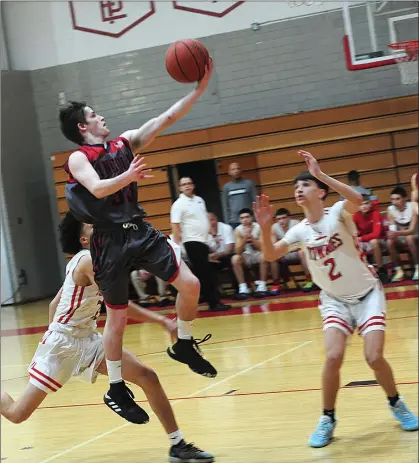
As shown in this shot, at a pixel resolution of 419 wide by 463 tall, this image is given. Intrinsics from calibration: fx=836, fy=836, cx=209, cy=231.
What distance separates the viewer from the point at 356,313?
3811 mm

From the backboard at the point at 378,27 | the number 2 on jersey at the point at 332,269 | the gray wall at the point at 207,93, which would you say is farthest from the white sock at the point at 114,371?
the backboard at the point at 378,27

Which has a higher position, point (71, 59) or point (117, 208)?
point (71, 59)

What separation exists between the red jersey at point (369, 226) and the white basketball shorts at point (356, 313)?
14.8 ft

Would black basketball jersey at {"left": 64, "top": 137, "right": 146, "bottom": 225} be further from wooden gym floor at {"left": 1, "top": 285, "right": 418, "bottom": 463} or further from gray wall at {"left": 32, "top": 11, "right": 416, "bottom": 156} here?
gray wall at {"left": 32, "top": 11, "right": 416, "bottom": 156}

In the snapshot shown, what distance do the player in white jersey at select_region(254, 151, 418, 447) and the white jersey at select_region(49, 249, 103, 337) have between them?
87 centimetres

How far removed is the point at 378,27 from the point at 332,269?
6.13m

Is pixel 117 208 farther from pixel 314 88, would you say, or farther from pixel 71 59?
pixel 314 88

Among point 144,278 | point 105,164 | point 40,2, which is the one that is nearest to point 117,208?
point 105,164

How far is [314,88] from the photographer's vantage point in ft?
34.2

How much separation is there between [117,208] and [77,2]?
388 centimetres

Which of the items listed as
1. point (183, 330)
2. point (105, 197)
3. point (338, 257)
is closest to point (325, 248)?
point (338, 257)

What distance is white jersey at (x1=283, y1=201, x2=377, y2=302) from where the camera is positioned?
12.4ft

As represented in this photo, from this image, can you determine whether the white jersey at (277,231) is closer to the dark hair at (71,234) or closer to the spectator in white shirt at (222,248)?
the spectator in white shirt at (222,248)

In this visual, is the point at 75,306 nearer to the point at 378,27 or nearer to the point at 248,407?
the point at 248,407
